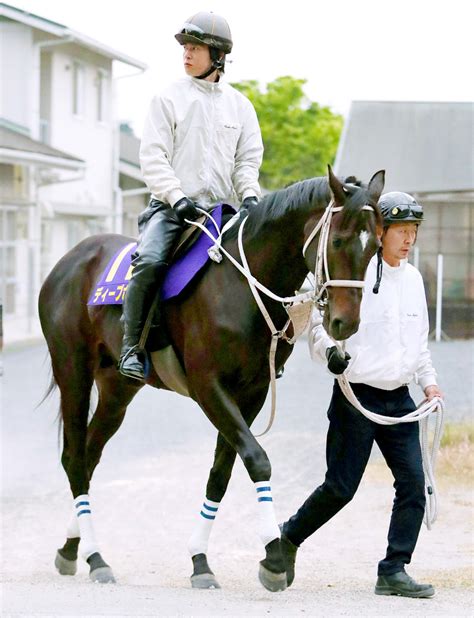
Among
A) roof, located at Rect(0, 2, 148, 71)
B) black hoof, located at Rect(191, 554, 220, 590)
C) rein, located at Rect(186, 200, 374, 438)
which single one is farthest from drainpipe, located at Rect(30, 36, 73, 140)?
black hoof, located at Rect(191, 554, 220, 590)

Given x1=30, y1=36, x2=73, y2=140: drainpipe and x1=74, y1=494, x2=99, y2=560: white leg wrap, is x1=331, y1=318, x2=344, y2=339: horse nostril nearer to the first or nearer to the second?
x1=74, y1=494, x2=99, y2=560: white leg wrap

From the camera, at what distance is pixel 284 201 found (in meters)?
5.54

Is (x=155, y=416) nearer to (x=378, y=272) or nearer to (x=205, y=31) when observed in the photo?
(x=205, y=31)

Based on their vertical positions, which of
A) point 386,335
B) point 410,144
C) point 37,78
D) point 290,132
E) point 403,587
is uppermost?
point 290,132

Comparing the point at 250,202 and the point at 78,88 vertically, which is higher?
the point at 78,88

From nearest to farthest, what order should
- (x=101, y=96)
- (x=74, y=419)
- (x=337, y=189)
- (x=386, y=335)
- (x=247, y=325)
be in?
(x=337, y=189) → (x=247, y=325) → (x=386, y=335) → (x=74, y=419) → (x=101, y=96)

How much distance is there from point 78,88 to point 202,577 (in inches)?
958

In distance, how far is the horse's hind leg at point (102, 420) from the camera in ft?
23.1

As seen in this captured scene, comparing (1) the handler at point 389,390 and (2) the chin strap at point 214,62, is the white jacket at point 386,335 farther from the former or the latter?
(2) the chin strap at point 214,62

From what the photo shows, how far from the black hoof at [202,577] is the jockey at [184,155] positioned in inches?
43.0

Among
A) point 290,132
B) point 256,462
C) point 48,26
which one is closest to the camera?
point 256,462

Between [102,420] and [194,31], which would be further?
[102,420]

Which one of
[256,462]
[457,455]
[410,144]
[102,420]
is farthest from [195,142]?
[410,144]

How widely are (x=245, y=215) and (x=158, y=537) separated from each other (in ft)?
10.7
